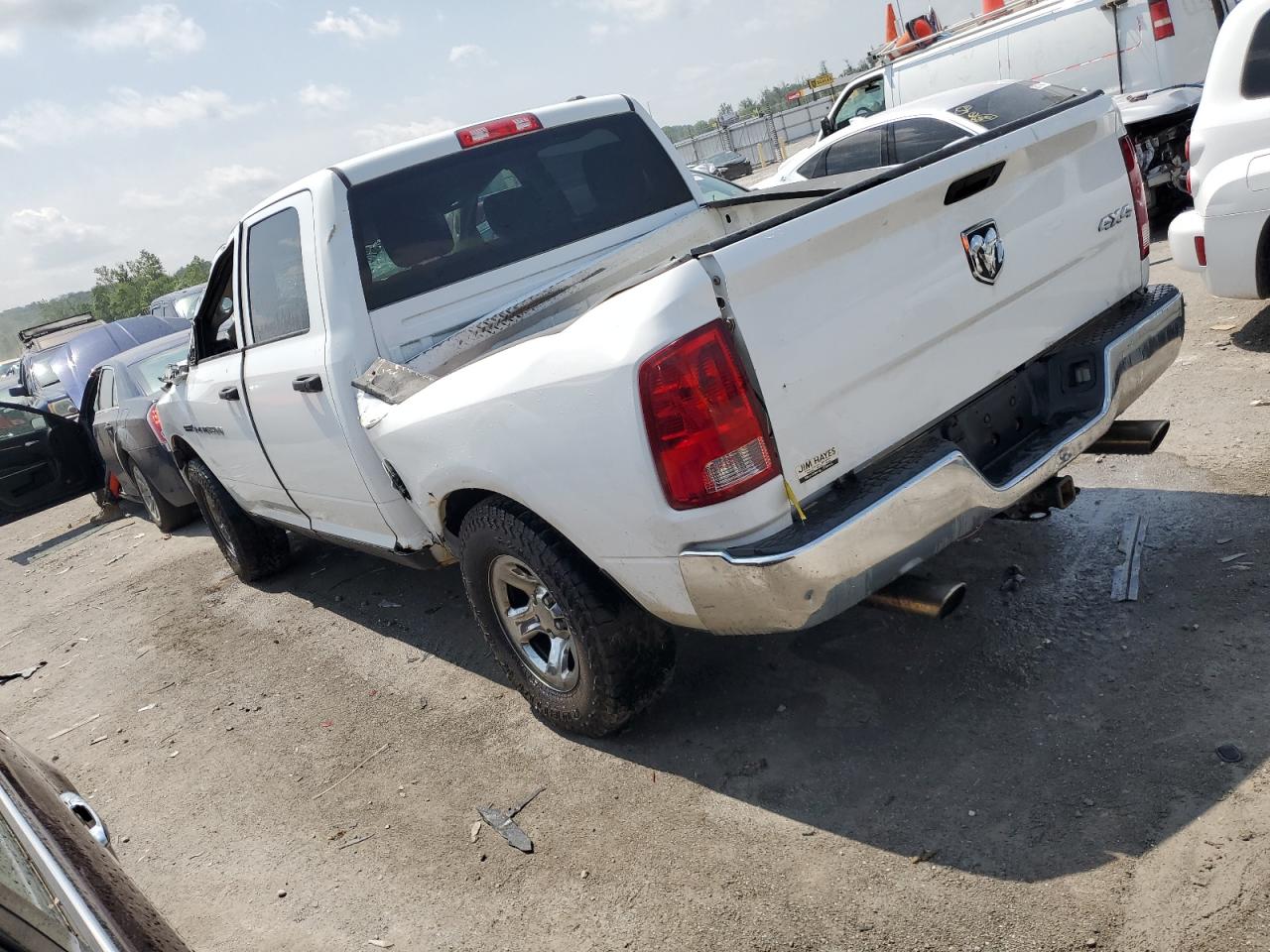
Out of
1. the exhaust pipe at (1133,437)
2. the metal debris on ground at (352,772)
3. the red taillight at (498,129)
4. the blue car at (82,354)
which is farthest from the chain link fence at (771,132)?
the metal debris on ground at (352,772)

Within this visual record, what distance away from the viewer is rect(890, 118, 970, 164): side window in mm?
8857

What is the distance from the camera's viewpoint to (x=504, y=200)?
172 inches

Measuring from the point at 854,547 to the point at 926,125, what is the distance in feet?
24.4

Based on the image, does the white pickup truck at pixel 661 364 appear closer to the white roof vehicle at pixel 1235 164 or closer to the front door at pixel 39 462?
the white roof vehicle at pixel 1235 164

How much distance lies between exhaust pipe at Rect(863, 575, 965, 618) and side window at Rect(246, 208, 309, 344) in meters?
2.65

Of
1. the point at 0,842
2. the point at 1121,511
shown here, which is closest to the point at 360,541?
the point at 0,842

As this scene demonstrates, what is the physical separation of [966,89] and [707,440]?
26.3 ft

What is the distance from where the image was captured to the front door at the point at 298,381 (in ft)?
13.5

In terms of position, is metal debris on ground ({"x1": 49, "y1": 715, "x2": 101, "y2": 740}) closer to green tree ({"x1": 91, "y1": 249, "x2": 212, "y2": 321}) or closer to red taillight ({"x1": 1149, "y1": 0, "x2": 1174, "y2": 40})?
red taillight ({"x1": 1149, "y1": 0, "x2": 1174, "y2": 40})

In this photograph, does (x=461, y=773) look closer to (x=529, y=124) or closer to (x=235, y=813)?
(x=235, y=813)

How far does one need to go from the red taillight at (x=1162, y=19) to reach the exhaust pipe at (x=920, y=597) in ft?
32.8

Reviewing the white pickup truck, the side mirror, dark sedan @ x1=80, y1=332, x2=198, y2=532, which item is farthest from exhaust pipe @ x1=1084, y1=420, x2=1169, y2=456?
dark sedan @ x1=80, y1=332, x2=198, y2=532

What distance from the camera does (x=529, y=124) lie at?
14.6 feet

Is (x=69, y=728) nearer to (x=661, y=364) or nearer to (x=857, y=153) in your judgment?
(x=661, y=364)
